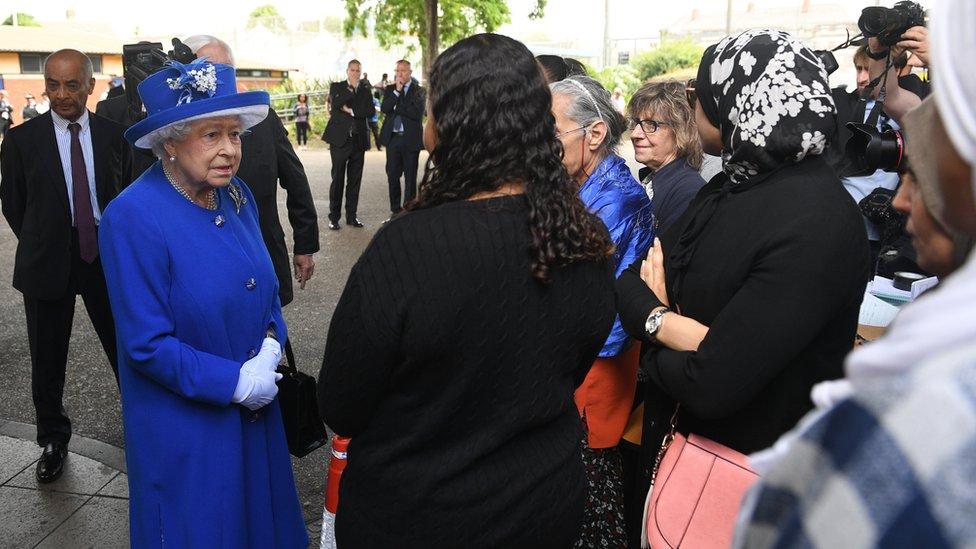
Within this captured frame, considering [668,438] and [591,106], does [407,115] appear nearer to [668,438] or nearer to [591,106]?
[591,106]

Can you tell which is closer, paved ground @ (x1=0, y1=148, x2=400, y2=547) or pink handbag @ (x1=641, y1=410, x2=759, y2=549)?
pink handbag @ (x1=641, y1=410, x2=759, y2=549)

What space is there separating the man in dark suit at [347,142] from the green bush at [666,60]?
94.0 feet

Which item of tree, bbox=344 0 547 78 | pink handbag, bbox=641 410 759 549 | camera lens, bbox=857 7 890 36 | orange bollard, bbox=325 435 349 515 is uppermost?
tree, bbox=344 0 547 78

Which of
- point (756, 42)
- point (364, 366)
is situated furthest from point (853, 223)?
point (364, 366)

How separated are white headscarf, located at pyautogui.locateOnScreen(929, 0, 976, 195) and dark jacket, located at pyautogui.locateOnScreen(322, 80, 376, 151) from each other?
32.4 ft

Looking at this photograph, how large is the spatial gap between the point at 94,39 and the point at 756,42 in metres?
51.0

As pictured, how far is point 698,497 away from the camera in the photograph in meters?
1.85

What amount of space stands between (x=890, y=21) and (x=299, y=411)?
296 centimetres

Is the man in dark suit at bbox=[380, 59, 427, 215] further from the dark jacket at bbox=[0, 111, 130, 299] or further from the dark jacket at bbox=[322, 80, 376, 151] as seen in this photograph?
the dark jacket at bbox=[0, 111, 130, 299]

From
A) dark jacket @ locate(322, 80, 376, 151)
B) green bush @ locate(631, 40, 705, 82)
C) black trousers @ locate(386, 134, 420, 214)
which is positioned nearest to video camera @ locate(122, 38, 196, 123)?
dark jacket @ locate(322, 80, 376, 151)

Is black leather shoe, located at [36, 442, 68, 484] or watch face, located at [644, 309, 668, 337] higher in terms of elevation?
watch face, located at [644, 309, 668, 337]

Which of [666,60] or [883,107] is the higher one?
[666,60]

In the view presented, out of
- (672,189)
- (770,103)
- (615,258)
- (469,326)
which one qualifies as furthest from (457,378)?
(672,189)

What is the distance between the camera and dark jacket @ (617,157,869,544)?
1.75m
